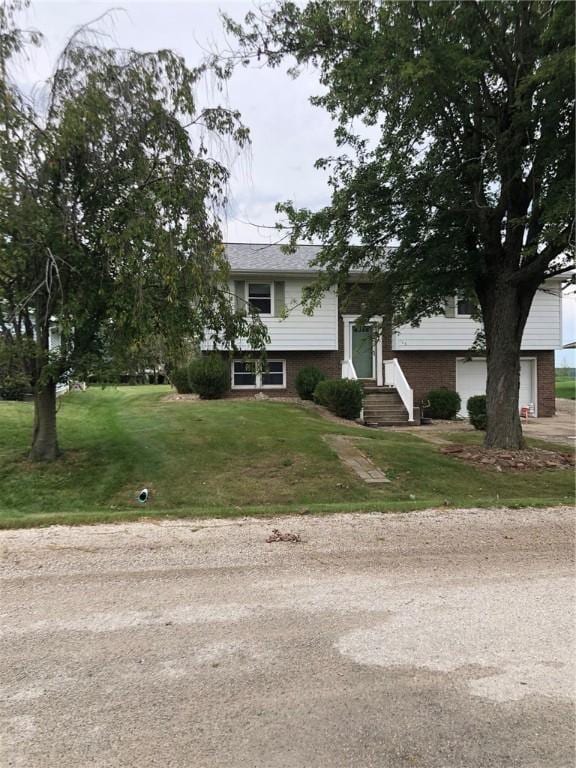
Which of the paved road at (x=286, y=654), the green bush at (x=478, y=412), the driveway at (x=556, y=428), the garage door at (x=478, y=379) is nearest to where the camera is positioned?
the paved road at (x=286, y=654)

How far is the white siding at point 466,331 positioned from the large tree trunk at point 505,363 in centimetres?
837

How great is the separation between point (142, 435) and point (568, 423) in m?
14.7

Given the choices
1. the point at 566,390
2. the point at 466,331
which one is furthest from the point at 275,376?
the point at 566,390

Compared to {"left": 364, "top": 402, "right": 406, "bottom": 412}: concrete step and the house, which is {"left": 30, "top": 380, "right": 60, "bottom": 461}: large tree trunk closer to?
the house

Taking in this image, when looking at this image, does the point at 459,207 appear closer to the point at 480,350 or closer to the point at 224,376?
the point at 480,350

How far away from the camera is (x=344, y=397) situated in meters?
14.7

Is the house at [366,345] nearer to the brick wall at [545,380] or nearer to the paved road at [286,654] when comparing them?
the brick wall at [545,380]

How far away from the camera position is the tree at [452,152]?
7.20m

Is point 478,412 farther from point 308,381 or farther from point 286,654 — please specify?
point 286,654

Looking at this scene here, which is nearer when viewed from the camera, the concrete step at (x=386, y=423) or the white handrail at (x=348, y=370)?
the concrete step at (x=386, y=423)

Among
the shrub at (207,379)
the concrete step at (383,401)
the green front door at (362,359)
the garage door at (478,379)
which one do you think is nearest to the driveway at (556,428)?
the garage door at (478,379)

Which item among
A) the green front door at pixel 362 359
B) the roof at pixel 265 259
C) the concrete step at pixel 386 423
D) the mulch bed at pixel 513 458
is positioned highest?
the roof at pixel 265 259

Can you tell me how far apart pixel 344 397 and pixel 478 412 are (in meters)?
4.16

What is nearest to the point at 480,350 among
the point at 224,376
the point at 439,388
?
the point at 439,388
